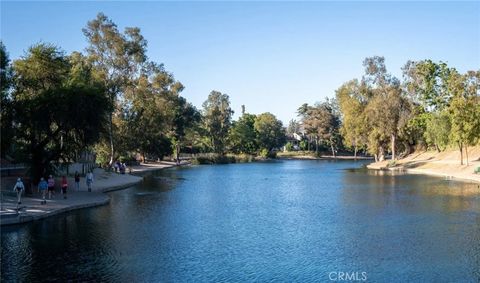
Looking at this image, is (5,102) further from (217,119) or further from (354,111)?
(217,119)

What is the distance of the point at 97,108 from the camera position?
1486 inches

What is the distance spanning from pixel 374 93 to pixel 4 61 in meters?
72.2

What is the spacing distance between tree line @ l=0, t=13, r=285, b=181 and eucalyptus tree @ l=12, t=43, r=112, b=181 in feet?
0.22

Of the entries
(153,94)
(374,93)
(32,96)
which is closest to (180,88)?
(153,94)

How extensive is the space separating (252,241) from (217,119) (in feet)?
348

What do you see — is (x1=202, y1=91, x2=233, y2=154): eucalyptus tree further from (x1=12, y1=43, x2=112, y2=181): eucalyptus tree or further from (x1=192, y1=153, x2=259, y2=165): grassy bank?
(x1=12, y1=43, x2=112, y2=181): eucalyptus tree

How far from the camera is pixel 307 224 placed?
89.6 ft

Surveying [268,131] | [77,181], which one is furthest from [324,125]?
[77,181]

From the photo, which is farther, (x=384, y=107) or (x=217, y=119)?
(x=217, y=119)

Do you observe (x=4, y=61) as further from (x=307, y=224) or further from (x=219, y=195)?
(x=307, y=224)

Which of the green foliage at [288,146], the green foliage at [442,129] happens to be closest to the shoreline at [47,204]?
the green foliage at [442,129]

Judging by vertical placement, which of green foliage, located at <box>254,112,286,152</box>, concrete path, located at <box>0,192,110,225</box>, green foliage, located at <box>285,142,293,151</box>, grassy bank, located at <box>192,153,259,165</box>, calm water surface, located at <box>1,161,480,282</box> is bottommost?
calm water surface, located at <box>1,161,480,282</box>

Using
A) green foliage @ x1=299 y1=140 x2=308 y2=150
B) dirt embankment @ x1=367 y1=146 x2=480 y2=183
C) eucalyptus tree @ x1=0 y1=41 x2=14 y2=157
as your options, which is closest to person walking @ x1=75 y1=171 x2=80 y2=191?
eucalyptus tree @ x1=0 y1=41 x2=14 y2=157

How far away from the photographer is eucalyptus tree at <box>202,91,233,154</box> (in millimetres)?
127438
